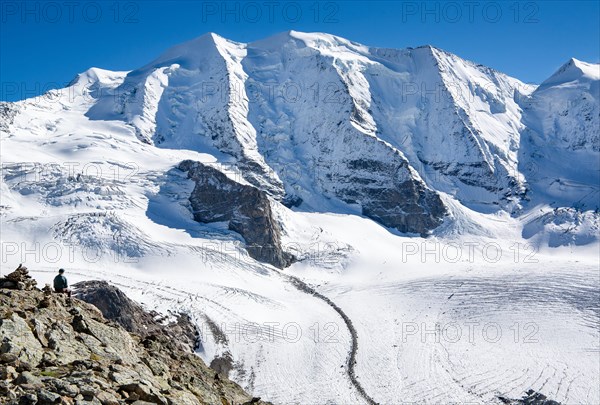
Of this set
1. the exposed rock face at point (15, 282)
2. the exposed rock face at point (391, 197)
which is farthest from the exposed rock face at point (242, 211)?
the exposed rock face at point (15, 282)

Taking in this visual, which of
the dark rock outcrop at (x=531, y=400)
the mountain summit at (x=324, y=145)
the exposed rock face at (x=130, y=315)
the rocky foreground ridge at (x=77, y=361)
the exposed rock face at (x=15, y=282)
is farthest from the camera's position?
the mountain summit at (x=324, y=145)

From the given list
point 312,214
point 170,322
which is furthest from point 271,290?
point 312,214

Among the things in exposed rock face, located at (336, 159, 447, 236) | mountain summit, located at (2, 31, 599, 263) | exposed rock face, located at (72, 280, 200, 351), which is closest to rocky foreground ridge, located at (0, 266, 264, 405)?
exposed rock face, located at (72, 280, 200, 351)

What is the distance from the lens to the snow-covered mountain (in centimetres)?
6756

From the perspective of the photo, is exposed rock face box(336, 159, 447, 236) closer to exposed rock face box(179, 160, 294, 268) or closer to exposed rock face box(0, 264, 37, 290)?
exposed rock face box(179, 160, 294, 268)

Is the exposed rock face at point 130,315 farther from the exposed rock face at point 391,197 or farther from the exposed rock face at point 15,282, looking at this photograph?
the exposed rock face at point 391,197

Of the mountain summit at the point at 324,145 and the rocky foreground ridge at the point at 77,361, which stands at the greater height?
the mountain summit at the point at 324,145

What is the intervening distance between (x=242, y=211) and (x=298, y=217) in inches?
886

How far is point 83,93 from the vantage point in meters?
198

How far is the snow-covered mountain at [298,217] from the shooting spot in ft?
222

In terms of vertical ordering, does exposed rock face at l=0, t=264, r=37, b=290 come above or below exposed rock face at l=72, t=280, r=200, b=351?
below

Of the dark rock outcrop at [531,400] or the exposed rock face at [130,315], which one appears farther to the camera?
the exposed rock face at [130,315]

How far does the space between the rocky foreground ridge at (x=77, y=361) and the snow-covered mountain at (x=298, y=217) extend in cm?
3100

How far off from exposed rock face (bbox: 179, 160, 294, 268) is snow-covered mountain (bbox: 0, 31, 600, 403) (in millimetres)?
404
